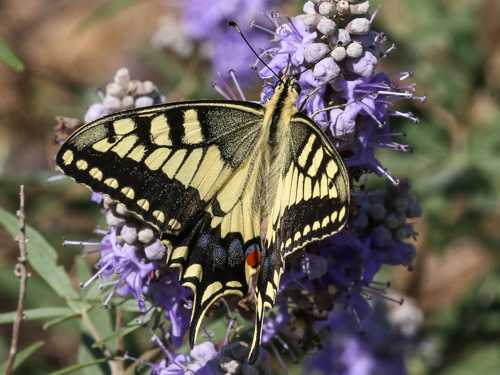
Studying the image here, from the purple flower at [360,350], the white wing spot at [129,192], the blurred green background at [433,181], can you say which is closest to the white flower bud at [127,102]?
the white wing spot at [129,192]

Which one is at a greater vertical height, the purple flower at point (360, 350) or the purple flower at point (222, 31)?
the purple flower at point (222, 31)

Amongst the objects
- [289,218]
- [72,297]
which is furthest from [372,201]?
[72,297]

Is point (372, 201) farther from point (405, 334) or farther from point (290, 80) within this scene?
point (405, 334)

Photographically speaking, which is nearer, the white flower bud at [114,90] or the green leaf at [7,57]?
the green leaf at [7,57]

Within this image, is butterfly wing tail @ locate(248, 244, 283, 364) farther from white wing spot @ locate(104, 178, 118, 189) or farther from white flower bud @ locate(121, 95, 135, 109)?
white flower bud @ locate(121, 95, 135, 109)

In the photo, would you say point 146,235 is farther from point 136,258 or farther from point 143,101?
point 143,101

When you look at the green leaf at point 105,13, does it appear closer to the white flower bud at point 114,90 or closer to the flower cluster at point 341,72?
the white flower bud at point 114,90

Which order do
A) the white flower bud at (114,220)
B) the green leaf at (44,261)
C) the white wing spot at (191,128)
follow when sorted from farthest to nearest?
the green leaf at (44,261), the white flower bud at (114,220), the white wing spot at (191,128)
